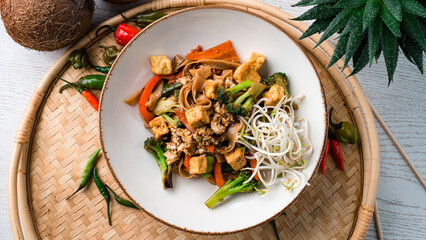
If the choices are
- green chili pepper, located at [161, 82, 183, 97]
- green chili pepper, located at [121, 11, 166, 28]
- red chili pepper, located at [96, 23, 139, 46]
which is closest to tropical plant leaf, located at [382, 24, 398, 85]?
green chili pepper, located at [161, 82, 183, 97]

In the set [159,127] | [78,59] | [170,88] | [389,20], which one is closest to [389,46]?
[389,20]

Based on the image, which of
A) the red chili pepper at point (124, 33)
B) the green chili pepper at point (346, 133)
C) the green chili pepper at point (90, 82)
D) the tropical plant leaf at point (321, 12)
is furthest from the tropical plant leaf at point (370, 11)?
the green chili pepper at point (90, 82)

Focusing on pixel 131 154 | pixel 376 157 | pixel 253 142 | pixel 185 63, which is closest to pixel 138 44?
pixel 185 63

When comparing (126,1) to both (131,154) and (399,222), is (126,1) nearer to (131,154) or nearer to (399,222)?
(131,154)

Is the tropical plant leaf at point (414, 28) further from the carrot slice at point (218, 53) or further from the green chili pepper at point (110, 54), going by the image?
the green chili pepper at point (110, 54)

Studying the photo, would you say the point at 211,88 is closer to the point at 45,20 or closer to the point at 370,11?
the point at 370,11

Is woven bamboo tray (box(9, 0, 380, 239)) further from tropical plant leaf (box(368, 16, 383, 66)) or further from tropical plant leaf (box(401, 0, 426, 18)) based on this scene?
tropical plant leaf (box(401, 0, 426, 18))
